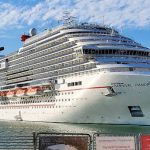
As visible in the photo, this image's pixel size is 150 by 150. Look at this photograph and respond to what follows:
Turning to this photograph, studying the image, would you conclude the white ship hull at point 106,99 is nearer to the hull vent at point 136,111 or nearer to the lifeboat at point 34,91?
the hull vent at point 136,111

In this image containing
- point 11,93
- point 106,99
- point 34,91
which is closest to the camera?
point 106,99

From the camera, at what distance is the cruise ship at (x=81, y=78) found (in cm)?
4038

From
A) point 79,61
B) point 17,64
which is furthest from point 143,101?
point 17,64

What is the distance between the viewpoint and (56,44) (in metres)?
51.3

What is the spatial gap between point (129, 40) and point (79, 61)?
941 cm

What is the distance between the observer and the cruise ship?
1590 inches

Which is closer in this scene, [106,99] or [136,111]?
[136,111]

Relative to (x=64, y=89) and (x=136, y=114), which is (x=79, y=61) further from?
(x=136, y=114)

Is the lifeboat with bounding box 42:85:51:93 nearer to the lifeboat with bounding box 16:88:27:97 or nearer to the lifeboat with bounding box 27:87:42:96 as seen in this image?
the lifeboat with bounding box 27:87:42:96

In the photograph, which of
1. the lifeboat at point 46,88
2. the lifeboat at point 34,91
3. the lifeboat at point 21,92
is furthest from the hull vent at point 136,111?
the lifeboat at point 21,92

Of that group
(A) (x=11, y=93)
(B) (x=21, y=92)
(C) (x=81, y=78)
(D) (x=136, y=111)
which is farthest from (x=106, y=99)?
(A) (x=11, y=93)

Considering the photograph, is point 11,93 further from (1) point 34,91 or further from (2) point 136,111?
(2) point 136,111

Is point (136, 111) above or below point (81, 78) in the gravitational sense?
below

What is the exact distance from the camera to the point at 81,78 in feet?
142
